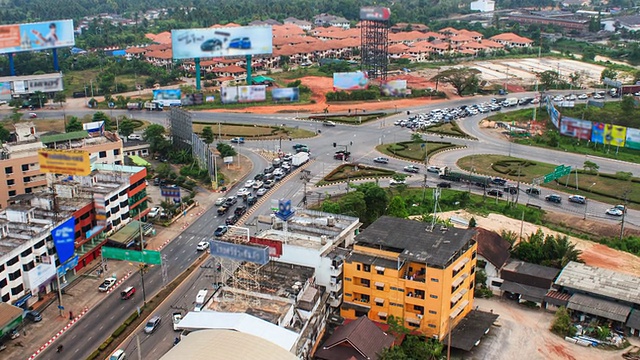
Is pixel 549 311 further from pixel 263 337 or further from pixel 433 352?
pixel 263 337

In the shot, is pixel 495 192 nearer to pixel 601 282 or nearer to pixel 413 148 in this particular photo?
pixel 413 148

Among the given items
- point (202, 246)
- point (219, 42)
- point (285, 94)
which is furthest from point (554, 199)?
point (219, 42)

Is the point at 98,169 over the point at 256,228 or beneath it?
over

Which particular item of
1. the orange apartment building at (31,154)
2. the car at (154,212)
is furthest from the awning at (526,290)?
the orange apartment building at (31,154)

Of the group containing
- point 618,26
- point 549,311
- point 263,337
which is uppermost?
point 618,26

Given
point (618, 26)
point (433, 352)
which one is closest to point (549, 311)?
point (433, 352)

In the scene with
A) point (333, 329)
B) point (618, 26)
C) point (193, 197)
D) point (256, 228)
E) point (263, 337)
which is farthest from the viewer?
point (618, 26)

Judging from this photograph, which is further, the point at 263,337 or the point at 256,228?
the point at 256,228
